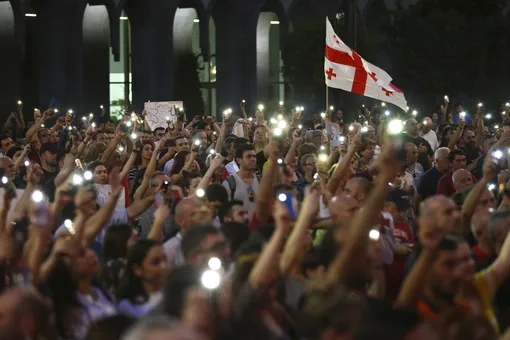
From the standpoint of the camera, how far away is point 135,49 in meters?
35.1

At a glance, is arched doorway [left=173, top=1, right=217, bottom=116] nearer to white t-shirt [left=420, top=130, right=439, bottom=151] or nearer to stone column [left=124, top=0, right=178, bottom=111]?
stone column [left=124, top=0, right=178, bottom=111]

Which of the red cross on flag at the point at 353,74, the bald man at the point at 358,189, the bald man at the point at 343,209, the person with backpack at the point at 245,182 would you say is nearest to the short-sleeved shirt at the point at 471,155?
the red cross on flag at the point at 353,74

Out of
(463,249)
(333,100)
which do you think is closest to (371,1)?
(333,100)

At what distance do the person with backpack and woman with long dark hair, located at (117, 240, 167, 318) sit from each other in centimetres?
428

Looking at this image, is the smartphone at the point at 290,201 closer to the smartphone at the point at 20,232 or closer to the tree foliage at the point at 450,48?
the smartphone at the point at 20,232

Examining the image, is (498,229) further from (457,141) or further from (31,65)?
(31,65)

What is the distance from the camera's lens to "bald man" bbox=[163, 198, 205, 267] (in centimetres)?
823

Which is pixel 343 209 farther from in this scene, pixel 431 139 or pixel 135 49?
pixel 135 49

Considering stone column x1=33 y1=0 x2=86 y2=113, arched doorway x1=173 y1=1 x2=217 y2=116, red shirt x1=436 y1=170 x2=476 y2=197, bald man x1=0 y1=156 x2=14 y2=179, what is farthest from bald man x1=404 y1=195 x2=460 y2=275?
arched doorway x1=173 y1=1 x2=217 y2=116

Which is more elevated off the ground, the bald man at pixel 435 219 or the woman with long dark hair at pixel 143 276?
the bald man at pixel 435 219

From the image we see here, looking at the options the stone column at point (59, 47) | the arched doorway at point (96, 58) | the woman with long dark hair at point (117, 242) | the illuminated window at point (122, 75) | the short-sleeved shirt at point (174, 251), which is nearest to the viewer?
the woman with long dark hair at point (117, 242)

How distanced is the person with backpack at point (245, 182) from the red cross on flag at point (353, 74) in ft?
18.3

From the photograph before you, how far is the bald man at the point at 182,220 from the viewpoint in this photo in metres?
8.23

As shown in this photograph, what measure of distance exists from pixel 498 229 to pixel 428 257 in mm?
1663
